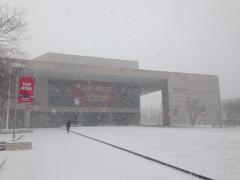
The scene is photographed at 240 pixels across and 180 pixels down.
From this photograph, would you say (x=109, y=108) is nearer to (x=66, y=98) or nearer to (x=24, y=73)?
(x=66, y=98)

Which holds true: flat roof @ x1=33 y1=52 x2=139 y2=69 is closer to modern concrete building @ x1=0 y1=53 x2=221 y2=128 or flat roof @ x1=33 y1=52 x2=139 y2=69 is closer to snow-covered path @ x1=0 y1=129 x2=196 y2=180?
modern concrete building @ x1=0 y1=53 x2=221 y2=128

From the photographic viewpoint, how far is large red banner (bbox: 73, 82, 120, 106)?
47.3m

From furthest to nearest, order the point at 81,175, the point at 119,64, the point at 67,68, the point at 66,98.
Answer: the point at 119,64 < the point at 66,98 < the point at 67,68 < the point at 81,175

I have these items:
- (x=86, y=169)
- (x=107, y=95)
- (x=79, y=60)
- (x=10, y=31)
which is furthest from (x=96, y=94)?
(x=86, y=169)

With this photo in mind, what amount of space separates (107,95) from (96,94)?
8.13ft

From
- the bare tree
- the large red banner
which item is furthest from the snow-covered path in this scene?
the large red banner

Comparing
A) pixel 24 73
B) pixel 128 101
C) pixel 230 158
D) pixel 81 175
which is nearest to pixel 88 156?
pixel 81 175

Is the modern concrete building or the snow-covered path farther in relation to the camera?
the modern concrete building

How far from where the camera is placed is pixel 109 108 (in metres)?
48.4

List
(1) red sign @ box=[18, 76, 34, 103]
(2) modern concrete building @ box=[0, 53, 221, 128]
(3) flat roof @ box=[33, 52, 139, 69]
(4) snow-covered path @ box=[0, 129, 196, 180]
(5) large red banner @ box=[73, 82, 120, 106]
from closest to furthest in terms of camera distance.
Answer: (4) snow-covered path @ box=[0, 129, 196, 180]
(1) red sign @ box=[18, 76, 34, 103]
(2) modern concrete building @ box=[0, 53, 221, 128]
(5) large red banner @ box=[73, 82, 120, 106]
(3) flat roof @ box=[33, 52, 139, 69]


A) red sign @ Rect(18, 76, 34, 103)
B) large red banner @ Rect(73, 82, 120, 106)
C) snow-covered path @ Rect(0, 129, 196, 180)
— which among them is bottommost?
snow-covered path @ Rect(0, 129, 196, 180)

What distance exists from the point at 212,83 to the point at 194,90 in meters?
5.62

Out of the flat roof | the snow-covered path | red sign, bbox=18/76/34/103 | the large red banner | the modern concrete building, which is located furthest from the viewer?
A: the flat roof

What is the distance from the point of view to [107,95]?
4909 cm
